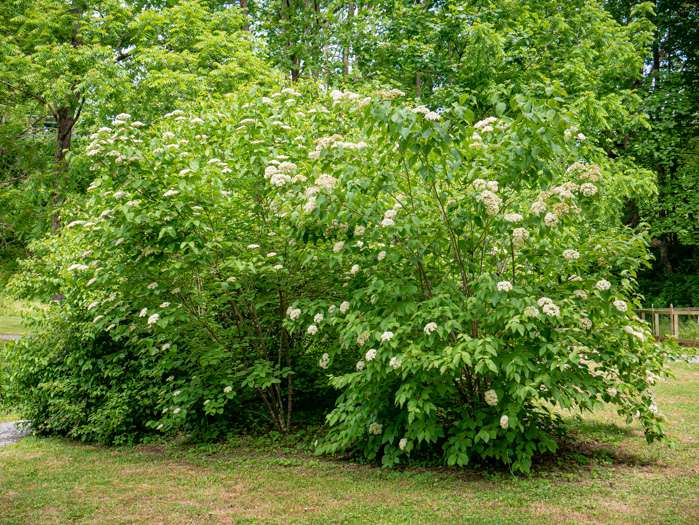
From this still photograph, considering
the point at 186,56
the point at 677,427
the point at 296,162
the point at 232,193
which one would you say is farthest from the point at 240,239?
the point at 186,56

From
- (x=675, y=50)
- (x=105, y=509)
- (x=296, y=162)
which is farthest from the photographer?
(x=675, y=50)

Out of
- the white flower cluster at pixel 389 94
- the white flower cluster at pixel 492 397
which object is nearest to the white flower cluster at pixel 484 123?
the white flower cluster at pixel 389 94

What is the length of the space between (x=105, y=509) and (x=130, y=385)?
2.41m

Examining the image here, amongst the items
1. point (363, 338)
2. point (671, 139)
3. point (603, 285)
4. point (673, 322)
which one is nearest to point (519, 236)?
point (603, 285)

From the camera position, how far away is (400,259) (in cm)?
475

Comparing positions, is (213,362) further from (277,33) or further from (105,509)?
(277,33)

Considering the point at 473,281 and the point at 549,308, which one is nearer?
the point at 549,308

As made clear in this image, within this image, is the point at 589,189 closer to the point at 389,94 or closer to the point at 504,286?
the point at 504,286

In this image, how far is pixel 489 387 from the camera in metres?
4.87

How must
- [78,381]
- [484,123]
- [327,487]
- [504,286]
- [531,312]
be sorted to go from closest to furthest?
[531,312]
[504,286]
[327,487]
[484,123]
[78,381]

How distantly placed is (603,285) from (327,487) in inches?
105

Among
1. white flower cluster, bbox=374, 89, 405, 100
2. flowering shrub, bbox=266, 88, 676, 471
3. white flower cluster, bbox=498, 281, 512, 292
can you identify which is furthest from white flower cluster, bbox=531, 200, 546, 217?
white flower cluster, bbox=374, 89, 405, 100

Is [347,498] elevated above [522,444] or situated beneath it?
situated beneath

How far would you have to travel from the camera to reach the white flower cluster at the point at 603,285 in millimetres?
4234
